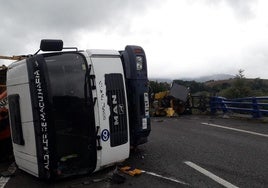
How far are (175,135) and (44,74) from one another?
17.9 ft

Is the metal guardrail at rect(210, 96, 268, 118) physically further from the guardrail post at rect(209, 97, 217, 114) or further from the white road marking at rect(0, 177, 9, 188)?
the white road marking at rect(0, 177, 9, 188)

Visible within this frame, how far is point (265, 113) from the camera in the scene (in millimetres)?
Answer: 13391

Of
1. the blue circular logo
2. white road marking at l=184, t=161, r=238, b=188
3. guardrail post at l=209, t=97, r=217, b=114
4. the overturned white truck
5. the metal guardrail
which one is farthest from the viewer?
guardrail post at l=209, t=97, r=217, b=114

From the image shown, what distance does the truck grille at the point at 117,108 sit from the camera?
5.90m

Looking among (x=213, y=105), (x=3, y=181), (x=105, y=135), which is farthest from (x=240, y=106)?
(x=3, y=181)

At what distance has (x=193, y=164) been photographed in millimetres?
6418

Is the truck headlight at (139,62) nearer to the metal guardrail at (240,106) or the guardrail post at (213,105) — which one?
the metal guardrail at (240,106)

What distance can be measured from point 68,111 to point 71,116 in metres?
0.09

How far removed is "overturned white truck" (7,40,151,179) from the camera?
5.39m

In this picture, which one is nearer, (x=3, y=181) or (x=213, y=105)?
(x=3, y=181)

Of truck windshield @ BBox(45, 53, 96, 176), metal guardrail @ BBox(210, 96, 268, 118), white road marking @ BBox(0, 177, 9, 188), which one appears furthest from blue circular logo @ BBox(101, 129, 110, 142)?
metal guardrail @ BBox(210, 96, 268, 118)

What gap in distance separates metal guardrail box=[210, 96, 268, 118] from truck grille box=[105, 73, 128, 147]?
8.50 meters

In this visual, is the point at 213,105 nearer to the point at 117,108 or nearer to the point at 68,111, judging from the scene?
the point at 117,108

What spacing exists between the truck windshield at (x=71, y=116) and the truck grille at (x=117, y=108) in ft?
1.30
